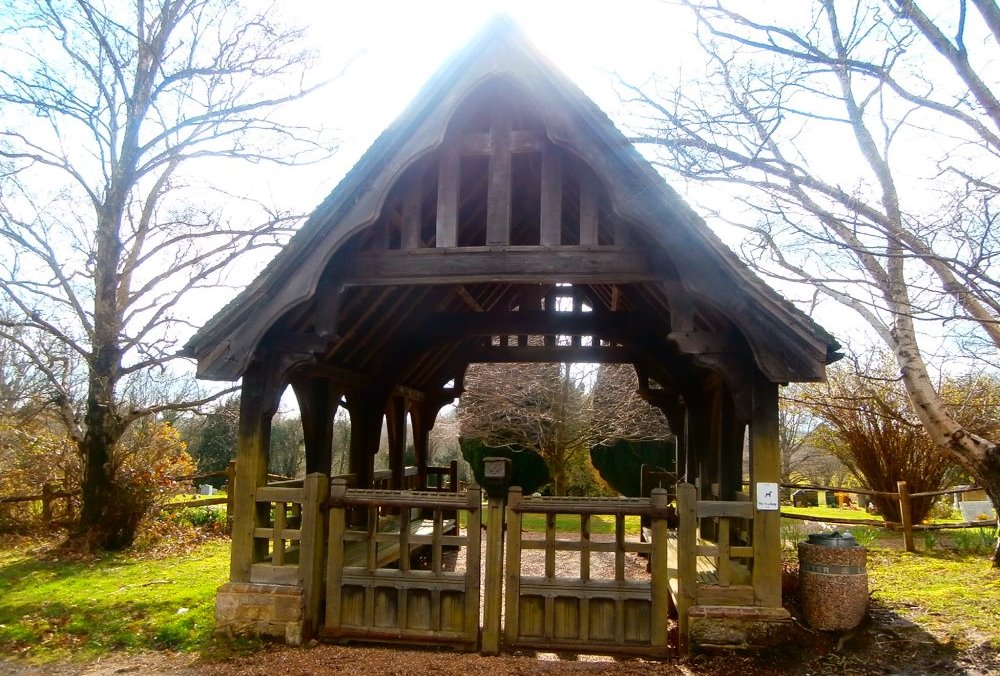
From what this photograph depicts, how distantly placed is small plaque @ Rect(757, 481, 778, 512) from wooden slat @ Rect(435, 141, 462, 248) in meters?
3.31

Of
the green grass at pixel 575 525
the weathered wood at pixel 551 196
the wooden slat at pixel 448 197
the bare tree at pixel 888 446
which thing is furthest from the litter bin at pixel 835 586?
the bare tree at pixel 888 446

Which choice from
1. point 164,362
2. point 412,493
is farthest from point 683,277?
point 164,362

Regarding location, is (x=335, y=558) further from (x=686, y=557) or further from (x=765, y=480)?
(x=765, y=480)

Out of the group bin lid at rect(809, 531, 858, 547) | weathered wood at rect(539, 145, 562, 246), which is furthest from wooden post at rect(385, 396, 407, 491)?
bin lid at rect(809, 531, 858, 547)

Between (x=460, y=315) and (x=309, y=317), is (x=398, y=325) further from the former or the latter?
(x=309, y=317)

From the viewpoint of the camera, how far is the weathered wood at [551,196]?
6.24m

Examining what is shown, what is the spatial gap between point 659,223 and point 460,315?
4.29 m

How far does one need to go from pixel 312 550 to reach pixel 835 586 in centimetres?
460

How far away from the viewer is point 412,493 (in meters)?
6.40

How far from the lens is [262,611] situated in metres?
6.24

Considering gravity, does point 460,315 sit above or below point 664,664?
above

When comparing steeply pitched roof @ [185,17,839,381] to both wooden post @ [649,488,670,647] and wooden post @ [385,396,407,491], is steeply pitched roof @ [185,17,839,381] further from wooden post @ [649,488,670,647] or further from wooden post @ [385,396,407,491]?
wooden post @ [385,396,407,491]

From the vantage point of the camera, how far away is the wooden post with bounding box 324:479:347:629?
6.29 m

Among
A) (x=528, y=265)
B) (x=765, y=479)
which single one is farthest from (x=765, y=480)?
(x=528, y=265)
